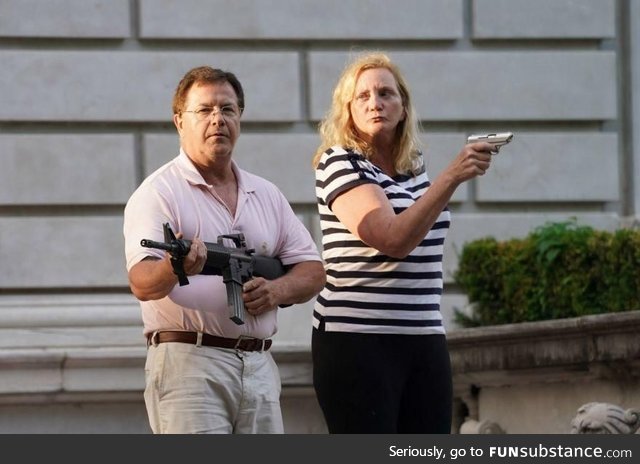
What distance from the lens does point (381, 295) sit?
5.75 m

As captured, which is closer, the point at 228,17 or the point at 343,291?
the point at 343,291

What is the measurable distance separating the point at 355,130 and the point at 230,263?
88cm

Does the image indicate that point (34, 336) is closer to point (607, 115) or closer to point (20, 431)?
point (20, 431)

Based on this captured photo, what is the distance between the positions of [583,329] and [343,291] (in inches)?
87.5

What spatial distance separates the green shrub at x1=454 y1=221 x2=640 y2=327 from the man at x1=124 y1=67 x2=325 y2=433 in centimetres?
305

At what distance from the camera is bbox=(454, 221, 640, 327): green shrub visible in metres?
8.52

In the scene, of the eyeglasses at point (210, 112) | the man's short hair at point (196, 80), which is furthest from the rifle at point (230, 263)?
the man's short hair at point (196, 80)

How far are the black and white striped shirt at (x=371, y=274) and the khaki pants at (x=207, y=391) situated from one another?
1.23 feet

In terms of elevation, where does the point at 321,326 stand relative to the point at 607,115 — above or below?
below
